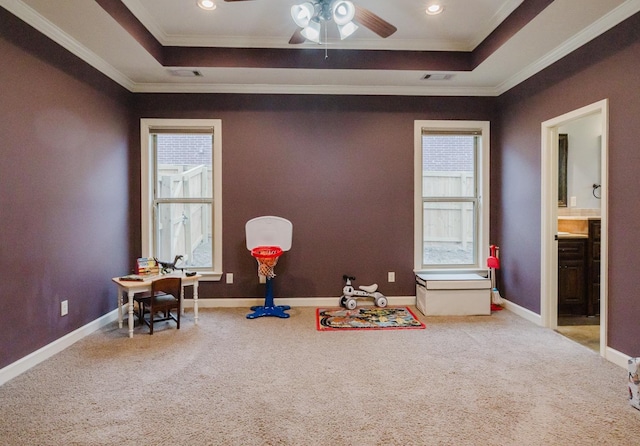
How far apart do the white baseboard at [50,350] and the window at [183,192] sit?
998 millimetres

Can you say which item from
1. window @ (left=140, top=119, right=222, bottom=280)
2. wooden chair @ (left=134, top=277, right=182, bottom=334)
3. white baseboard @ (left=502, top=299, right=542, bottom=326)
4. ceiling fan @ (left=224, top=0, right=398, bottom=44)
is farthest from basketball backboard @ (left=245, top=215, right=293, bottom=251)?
white baseboard @ (left=502, top=299, right=542, bottom=326)

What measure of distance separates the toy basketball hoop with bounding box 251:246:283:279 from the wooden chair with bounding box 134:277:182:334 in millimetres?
852

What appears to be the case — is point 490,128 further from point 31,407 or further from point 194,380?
point 31,407

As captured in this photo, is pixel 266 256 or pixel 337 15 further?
pixel 266 256

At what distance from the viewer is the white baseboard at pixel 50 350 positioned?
97.6 inches

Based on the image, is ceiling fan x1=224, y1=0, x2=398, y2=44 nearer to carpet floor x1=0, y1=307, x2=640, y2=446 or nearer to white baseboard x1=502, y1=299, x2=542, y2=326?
carpet floor x1=0, y1=307, x2=640, y2=446

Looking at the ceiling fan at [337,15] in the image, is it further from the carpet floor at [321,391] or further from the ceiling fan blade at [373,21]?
the carpet floor at [321,391]

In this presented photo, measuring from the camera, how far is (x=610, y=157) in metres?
2.77

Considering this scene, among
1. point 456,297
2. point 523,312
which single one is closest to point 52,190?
point 456,297

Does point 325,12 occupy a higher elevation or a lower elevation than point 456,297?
higher

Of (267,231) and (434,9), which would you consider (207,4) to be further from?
(267,231)

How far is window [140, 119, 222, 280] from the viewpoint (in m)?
4.28

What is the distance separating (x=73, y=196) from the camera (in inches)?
125

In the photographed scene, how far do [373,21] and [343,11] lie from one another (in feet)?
0.85
